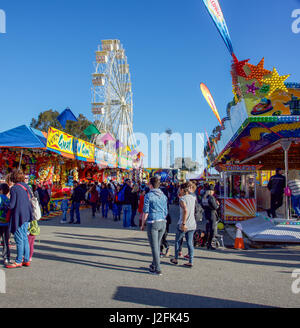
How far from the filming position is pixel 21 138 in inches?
438

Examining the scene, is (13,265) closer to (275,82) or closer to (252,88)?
(252,88)

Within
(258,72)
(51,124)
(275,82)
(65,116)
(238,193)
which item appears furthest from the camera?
(51,124)

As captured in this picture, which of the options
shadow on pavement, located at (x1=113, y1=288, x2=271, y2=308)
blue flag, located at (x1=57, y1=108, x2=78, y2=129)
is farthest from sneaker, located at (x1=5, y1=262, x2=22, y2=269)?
blue flag, located at (x1=57, y1=108, x2=78, y2=129)

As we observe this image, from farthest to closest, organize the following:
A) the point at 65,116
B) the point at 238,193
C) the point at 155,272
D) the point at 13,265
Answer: the point at 65,116 → the point at 238,193 → the point at 13,265 → the point at 155,272

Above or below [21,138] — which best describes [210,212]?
below

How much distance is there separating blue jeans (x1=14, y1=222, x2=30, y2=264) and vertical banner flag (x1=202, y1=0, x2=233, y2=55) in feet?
18.0

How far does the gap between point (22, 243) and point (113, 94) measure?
87.9 ft

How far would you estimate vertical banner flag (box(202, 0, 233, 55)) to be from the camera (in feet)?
20.2

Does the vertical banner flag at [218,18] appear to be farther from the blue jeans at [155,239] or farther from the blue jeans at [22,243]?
the blue jeans at [22,243]

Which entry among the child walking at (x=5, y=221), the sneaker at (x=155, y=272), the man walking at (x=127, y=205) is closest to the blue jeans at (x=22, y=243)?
the child walking at (x=5, y=221)

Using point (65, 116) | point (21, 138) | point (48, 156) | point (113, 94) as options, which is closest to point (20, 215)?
point (21, 138)

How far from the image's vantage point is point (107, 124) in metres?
28.9

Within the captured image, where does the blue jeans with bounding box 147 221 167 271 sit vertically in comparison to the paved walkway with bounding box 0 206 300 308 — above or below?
above

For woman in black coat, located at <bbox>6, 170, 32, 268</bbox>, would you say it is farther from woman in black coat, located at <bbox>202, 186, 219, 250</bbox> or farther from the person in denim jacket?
woman in black coat, located at <bbox>202, 186, 219, 250</bbox>
